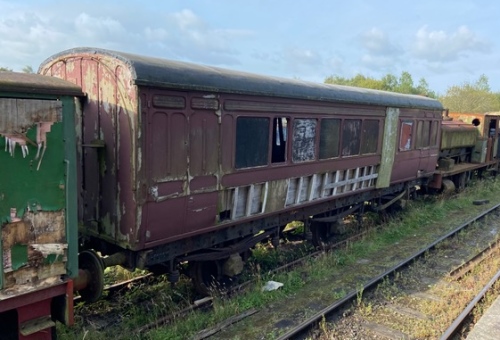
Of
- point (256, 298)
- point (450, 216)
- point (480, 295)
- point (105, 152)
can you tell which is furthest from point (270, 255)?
point (450, 216)

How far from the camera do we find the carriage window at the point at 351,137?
342 inches

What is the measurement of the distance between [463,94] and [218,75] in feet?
164

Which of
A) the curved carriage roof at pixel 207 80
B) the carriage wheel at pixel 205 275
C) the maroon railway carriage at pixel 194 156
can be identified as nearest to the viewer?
the curved carriage roof at pixel 207 80

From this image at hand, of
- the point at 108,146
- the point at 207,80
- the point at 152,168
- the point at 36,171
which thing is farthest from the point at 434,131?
the point at 36,171

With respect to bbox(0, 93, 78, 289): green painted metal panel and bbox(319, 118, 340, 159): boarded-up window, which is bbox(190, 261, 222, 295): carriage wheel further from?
bbox(319, 118, 340, 159): boarded-up window

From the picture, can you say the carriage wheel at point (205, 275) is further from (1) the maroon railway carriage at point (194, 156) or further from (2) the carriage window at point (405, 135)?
(2) the carriage window at point (405, 135)

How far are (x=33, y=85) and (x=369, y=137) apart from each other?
7369 mm

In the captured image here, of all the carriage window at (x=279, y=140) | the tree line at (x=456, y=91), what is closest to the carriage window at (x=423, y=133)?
the carriage window at (x=279, y=140)

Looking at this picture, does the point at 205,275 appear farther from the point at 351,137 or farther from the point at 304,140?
the point at 351,137

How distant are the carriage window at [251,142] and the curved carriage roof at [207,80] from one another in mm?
448

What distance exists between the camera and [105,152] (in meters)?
5.30

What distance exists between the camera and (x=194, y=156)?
566cm

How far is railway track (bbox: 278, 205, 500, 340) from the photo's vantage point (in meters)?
5.61

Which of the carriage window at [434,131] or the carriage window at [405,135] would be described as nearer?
the carriage window at [405,135]
